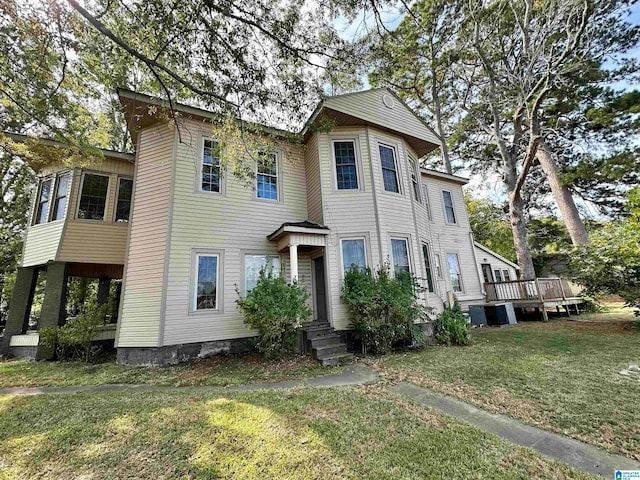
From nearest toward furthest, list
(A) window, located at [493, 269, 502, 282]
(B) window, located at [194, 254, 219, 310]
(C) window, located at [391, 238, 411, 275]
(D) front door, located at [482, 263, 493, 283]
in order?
(B) window, located at [194, 254, 219, 310] < (C) window, located at [391, 238, 411, 275] < (D) front door, located at [482, 263, 493, 283] < (A) window, located at [493, 269, 502, 282]

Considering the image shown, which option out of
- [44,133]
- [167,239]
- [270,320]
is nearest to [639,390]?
[270,320]

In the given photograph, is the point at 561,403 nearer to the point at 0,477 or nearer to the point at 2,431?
the point at 0,477

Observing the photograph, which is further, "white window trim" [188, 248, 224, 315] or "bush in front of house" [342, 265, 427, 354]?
"white window trim" [188, 248, 224, 315]

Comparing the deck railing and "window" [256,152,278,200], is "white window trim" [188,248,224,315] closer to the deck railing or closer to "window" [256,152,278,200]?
"window" [256,152,278,200]

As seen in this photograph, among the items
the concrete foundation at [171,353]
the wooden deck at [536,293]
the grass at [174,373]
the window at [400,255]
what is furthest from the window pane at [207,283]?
the wooden deck at [536,293]

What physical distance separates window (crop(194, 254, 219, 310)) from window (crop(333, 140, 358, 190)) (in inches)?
187

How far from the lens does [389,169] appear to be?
9.77 m

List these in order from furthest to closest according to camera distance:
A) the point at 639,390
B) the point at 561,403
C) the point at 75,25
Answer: the point at 75,25
the point at 639,390
the point at 561,403

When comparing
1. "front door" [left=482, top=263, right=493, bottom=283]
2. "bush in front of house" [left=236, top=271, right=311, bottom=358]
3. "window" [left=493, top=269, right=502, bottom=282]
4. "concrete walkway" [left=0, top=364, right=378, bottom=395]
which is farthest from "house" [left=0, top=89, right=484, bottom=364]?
"window" [left=493, top=269, right=502, bottom=282]

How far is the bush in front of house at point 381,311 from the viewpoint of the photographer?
288 inches

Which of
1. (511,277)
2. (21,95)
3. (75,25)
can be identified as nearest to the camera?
(75,25)

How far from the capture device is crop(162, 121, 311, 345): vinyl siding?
7500 mm

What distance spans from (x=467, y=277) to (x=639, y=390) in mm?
9385

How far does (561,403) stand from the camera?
3.96m
